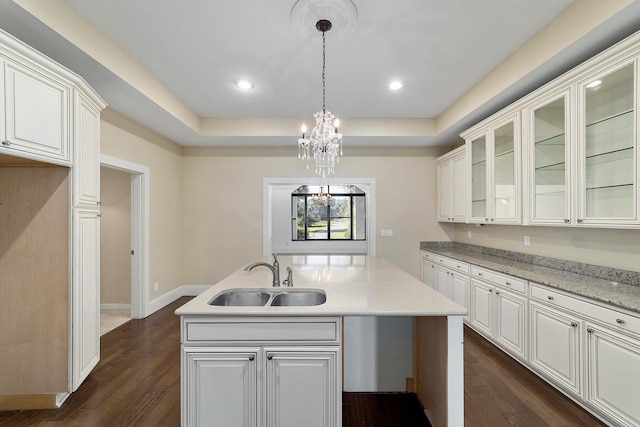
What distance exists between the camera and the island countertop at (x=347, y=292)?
1514 millimetres

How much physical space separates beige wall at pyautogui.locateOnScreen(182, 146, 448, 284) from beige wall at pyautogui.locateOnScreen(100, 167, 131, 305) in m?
Result: 0.89

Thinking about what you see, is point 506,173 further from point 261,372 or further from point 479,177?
point 261,372

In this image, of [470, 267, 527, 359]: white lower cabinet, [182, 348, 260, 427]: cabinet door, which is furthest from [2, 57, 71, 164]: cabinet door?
[470, 267, 527, 359]: white lower cabinet

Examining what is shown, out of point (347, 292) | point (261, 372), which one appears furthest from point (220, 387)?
point (347, 292)

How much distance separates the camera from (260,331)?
60.4 inches

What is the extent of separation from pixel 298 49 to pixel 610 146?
2.48m

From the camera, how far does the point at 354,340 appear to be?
2080 mm

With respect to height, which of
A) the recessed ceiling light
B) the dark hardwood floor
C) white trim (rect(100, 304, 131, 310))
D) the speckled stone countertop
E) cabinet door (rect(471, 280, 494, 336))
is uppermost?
the recessed ceiling light

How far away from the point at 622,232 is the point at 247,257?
4481 millimetres

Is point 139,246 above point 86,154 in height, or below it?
below

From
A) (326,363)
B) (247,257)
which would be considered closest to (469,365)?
(326,363)

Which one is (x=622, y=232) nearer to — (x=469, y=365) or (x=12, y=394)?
(x=469, y=365)

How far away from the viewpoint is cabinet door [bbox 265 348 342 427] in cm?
152

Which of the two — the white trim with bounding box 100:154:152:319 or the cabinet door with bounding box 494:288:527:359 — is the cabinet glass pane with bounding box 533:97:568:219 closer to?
the cabinet door with bounding box 494:288:527:359
